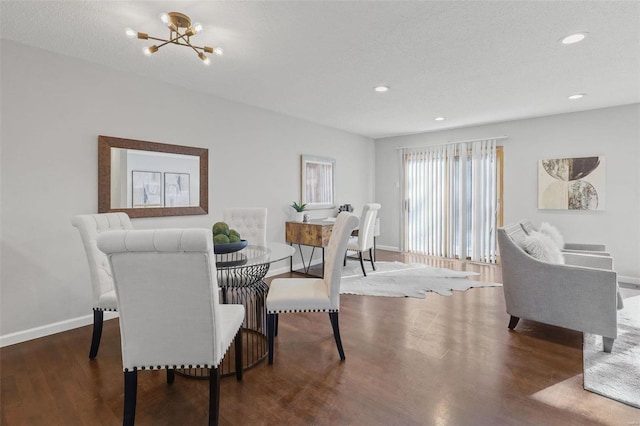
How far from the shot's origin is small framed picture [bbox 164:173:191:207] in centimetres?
354

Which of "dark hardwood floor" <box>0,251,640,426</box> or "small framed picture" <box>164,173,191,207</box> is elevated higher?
"small framed picture" <box>164,173,191,207</box>

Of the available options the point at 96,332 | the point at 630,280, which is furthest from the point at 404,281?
the point at 96,332

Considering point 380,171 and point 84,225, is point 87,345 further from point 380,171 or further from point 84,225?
point 380,171

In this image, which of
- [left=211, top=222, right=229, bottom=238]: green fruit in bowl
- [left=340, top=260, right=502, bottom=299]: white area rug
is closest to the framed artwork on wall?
[left=340, top=260, right=502, bottom=299]: white area rug

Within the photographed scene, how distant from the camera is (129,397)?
1522 millimetres

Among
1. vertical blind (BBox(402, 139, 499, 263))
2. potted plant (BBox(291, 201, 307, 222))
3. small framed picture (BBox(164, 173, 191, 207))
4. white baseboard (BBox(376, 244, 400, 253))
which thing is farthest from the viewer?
white baseboard (BBox(376, 244, 400, 253))

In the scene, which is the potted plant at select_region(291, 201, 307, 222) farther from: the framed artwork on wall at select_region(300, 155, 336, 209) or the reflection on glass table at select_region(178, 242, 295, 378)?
the reflection on glass table at select_region(178, 242, 295, 378)

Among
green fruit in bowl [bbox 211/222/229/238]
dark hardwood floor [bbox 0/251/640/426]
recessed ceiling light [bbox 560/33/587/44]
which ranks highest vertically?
recessed ceiling light [bbox 560/33/587/44]

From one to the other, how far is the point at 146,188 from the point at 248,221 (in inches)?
42.9

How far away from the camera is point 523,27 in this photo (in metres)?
2.38

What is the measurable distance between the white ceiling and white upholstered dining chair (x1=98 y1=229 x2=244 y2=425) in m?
1.63

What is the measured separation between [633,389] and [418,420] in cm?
139

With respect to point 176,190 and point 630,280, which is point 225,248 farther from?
point 630,280

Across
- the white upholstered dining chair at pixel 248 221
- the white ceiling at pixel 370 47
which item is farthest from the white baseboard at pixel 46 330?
the white ceiling at pixel 370 47
